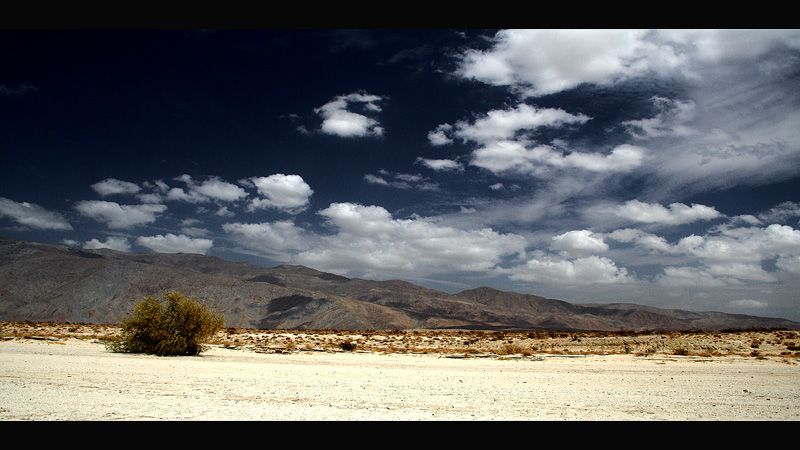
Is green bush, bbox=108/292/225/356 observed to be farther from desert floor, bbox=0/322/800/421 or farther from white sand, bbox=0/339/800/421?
white sand, bbox=0/339/800/421

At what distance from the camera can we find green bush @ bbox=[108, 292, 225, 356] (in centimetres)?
2114

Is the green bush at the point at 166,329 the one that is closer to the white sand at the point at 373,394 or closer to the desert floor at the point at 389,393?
the desert floor at the point at 389,393

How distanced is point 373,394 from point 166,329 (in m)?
16.2

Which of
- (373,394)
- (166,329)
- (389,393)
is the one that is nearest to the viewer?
(373,394)

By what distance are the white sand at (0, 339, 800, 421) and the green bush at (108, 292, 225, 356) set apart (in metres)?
5.23

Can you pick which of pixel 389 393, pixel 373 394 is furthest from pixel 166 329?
pixel 389 393

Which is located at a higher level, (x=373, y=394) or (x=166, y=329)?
(x=166, y=329)

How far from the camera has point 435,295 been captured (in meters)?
198

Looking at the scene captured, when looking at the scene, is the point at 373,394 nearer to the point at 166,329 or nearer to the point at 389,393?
the point at 389,393

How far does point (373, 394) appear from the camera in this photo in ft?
33.0

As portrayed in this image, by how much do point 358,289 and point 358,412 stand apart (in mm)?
192341

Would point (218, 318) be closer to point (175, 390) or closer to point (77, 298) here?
point (175, 390)

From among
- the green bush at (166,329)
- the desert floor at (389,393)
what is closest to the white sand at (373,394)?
the desert floor at (389,393)
